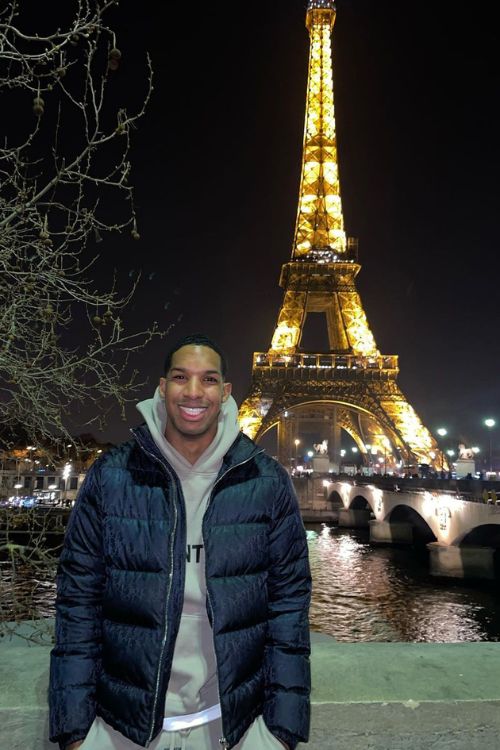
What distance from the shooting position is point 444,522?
82.2 feet

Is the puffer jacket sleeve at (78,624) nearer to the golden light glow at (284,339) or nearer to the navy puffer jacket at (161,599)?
the navy puffer jacket at (161,599)

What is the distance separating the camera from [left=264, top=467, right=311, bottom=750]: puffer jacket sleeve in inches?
77.6

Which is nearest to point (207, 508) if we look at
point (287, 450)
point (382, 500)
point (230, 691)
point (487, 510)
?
point (230, 691)

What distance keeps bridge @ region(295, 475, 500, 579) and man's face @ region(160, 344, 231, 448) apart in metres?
20.6

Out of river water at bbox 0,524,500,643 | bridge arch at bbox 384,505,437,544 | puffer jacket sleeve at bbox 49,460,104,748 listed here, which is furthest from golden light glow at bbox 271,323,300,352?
puffer jacket sleeve at bbox 49,460,104,748

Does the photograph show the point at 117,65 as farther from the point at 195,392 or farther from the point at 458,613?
the point at 458,613

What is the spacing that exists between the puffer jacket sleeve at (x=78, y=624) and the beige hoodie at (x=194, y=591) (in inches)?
10.9

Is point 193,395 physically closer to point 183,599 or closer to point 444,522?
point 183,599

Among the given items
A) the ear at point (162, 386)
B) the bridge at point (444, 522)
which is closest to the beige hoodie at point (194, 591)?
the ear at point (162, 386)

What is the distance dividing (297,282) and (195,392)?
53403 mm

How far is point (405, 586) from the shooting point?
23.3 metres

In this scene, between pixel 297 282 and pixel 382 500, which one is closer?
pixel 382 500

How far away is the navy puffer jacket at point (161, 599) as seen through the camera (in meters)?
1.92

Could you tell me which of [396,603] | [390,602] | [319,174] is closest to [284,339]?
[319,174]
